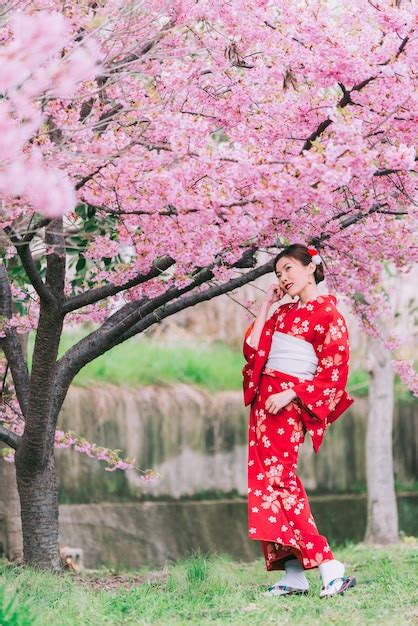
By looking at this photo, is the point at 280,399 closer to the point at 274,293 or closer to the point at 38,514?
the point at 274,293

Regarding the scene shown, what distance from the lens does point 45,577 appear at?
486 centimetres

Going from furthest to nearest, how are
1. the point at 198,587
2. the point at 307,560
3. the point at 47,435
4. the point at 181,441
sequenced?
the point at 181,441 < the point at 47,435 < the point at 198,587 < the point at 307,560

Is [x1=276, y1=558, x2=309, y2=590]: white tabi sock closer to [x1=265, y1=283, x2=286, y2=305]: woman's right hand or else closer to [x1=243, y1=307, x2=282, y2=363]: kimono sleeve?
[x1=243, y1=307, x2=282, y2=363]: kimono sleeve

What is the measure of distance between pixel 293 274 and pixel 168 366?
15.6 feet

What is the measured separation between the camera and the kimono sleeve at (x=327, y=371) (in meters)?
4.50

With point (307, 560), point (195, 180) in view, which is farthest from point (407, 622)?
point (195, 180)

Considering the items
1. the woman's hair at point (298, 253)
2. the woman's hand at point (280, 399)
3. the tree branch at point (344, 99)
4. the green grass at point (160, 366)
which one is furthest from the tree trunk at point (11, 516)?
the tree branch at point (344, 99)

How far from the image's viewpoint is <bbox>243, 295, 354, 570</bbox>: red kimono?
14.7 feet

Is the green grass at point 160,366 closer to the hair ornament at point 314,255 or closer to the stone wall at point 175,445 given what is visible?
the stone wall at point 175,445

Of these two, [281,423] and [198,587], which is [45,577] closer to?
[198,587]

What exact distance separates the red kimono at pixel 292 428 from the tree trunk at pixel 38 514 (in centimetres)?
130

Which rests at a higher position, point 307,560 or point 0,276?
point 0,276

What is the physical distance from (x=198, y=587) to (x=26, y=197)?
202 centimetres

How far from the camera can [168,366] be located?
918 cm
